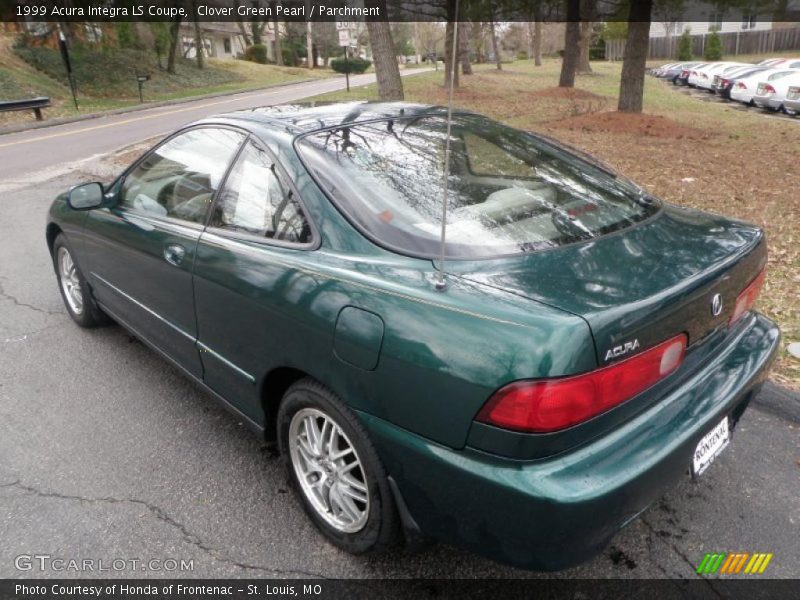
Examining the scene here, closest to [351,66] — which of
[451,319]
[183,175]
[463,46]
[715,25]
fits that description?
[715,25]

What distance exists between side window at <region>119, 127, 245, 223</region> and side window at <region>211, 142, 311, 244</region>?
0.38 feet

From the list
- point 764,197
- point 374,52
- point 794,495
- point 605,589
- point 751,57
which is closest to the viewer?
point 605,589

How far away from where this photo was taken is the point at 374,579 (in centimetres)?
224

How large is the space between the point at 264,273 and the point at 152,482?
45.2 inches

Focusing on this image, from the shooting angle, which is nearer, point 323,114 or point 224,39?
point 323,114

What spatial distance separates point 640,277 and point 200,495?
200cm

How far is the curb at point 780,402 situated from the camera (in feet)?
10.4

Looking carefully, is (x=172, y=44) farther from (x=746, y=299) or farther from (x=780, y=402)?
(x=746, y=299)

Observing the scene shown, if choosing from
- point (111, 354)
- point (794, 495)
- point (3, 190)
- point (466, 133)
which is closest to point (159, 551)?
point (111, 354)

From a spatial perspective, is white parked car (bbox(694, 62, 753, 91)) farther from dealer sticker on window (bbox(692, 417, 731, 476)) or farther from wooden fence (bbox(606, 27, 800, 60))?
dealer sticker on window (bbox(692, 417, 731, 476))

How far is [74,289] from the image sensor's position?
Answer: 4.31 metres

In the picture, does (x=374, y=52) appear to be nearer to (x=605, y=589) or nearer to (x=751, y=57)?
(x=605, y=589)

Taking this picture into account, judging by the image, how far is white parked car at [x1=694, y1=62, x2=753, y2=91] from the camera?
27.0 meters
